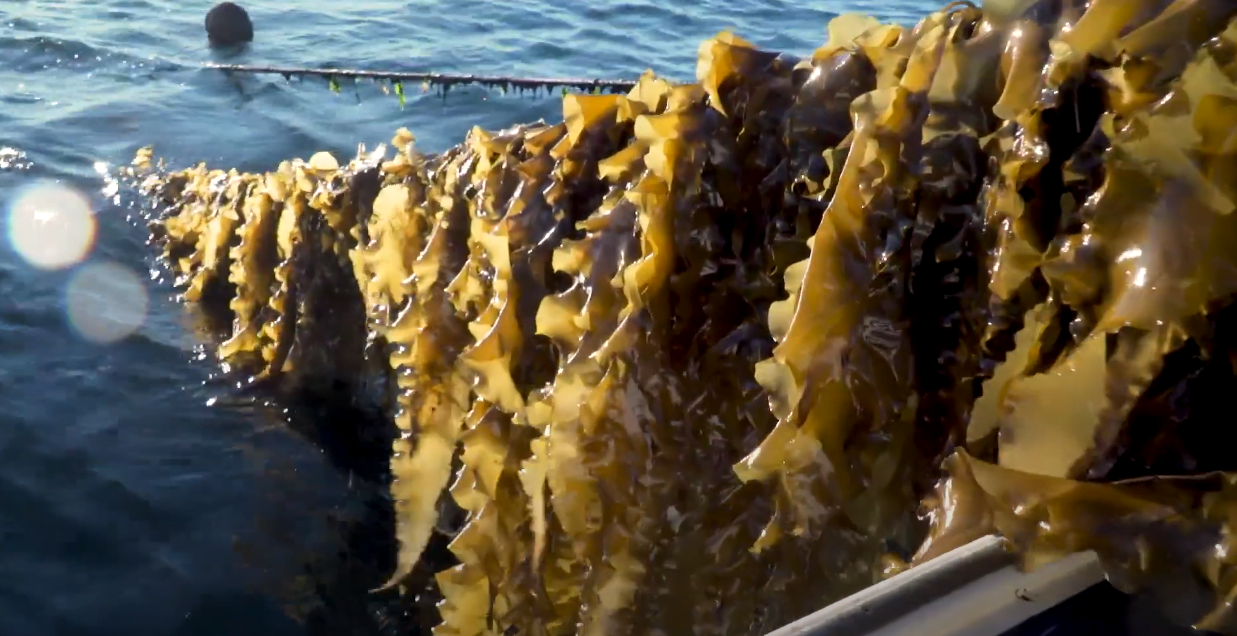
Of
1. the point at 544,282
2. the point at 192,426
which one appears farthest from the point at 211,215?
the point at 544,282

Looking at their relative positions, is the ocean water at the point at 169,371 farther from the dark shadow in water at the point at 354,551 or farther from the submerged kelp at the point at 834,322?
the submerged kelp at the point at 834,322

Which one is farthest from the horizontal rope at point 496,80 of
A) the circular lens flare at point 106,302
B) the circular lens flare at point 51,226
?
the circular lens flare at point 106,302

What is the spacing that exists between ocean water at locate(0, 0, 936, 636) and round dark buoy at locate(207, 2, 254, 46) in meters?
0.22

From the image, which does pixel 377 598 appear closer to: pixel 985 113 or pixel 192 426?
pixel 192 426

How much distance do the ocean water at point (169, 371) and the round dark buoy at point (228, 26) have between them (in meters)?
0.22

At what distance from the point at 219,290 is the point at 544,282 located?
258 centimetres

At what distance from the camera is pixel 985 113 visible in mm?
1058

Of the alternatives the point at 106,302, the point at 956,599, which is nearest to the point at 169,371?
the point at 106,302

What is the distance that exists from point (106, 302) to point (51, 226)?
2.83 ft

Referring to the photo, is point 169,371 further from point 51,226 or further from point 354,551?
point 51,226

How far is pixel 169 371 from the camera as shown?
10.8ft

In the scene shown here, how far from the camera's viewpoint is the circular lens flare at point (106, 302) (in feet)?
11.6

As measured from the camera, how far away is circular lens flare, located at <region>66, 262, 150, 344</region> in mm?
3535

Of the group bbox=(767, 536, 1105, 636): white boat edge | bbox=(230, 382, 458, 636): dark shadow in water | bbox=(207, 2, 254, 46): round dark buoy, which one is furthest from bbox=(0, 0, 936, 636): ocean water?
bbox=(767, 536, 1105, 636): white boat edge
